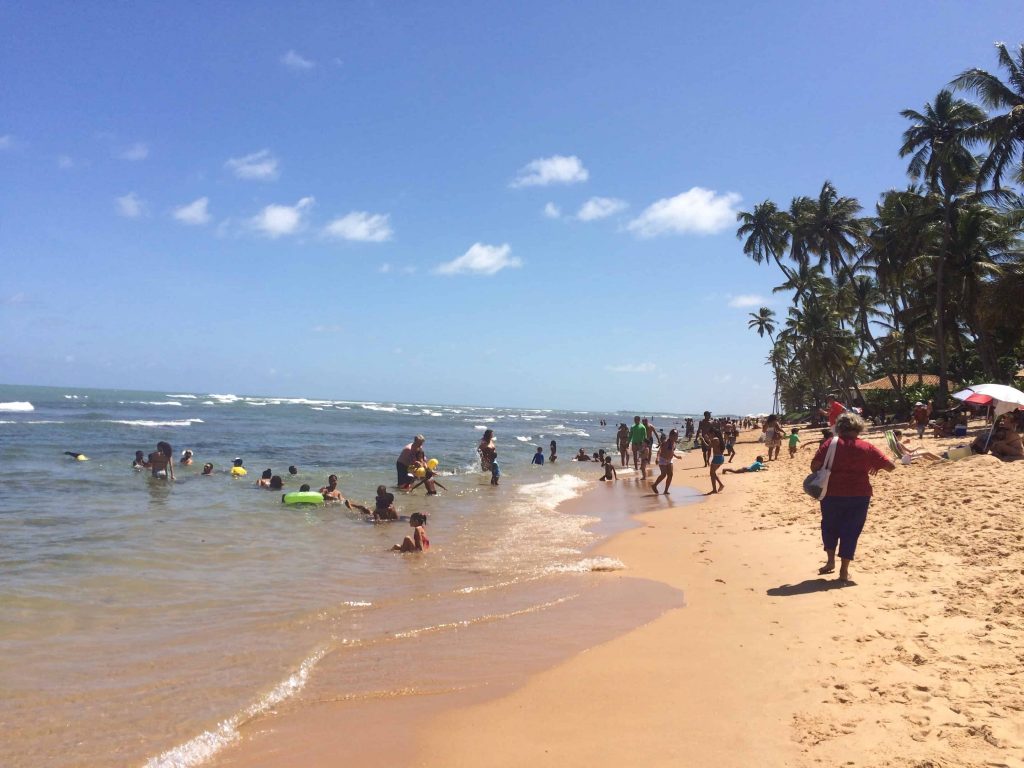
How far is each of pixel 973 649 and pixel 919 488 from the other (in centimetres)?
676

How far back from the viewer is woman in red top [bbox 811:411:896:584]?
6.23 m

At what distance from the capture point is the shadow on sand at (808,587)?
6.14 metres

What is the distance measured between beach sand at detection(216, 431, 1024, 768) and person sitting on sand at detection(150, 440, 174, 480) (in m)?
14.7

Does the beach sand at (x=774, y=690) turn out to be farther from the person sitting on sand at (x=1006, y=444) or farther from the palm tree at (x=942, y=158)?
the palm tree at (x=942, y=158)

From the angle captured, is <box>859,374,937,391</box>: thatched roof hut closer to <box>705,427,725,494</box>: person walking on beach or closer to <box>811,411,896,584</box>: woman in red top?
<box>705,427,725,494</box>: person walking on beach

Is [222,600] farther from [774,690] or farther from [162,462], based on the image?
[162,462]

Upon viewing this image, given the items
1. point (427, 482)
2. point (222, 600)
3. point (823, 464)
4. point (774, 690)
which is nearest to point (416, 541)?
point (222, 600)

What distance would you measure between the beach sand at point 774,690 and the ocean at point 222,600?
60cm

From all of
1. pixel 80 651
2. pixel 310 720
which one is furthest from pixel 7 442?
pixel 310 720

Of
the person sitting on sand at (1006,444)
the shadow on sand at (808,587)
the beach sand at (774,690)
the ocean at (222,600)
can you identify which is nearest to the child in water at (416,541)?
the ocean at (222,600)

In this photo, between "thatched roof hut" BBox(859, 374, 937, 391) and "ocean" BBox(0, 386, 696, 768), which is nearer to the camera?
"ocean" BBox(0, 386, 696, 768)

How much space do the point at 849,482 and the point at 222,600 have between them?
6.60 m

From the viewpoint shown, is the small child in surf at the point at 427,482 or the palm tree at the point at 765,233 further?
the palm tree at the point at 765,233

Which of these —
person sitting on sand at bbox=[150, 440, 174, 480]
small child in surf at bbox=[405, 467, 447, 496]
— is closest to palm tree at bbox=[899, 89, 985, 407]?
small child in surf at bbox=[405, 467, 447, 496]
